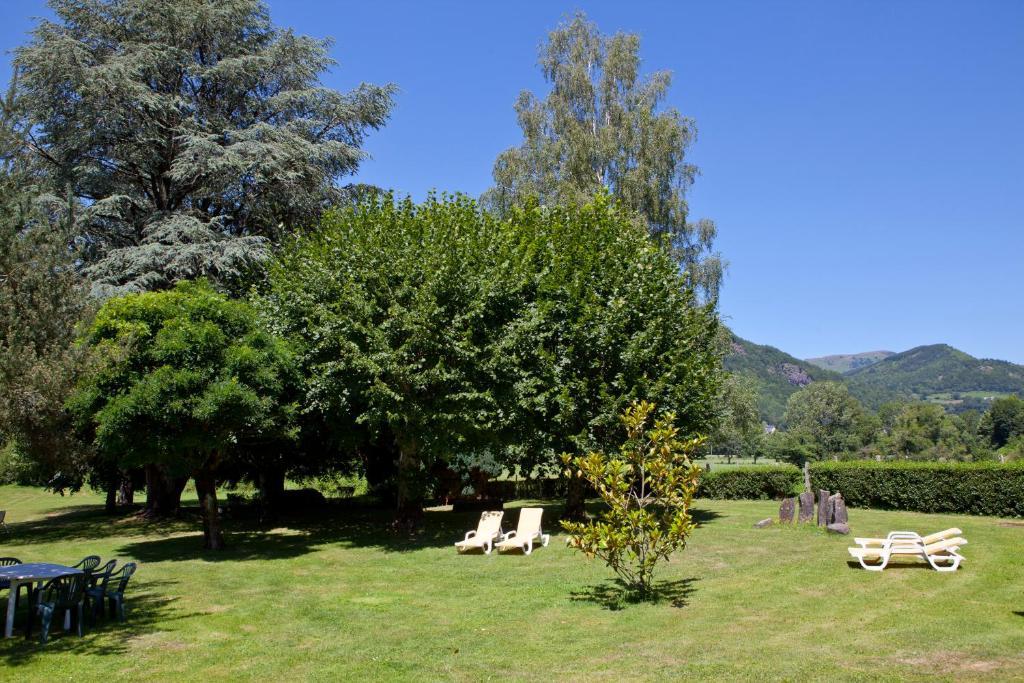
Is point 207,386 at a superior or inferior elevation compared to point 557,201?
inferior

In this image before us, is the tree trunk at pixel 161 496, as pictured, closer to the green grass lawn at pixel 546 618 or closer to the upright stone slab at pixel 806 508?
the green grass lawn at pixel 546 618

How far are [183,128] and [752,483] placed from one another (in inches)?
1007

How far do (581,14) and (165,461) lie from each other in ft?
95.0

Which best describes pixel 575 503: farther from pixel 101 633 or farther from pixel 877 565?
pixel 101 633

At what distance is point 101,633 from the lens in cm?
1005

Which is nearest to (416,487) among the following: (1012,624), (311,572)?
(311,572)

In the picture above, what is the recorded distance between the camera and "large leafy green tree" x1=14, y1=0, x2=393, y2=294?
23062 mm

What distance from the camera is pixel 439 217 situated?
20.4 m

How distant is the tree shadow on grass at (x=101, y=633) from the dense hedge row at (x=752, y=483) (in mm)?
21992

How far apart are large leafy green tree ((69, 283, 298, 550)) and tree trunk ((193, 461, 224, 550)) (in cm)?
4

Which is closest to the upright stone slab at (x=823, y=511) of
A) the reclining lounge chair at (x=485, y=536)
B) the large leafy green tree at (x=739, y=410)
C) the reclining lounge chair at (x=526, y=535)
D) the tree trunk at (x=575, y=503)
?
the tree trunk at (x=575, y=503)

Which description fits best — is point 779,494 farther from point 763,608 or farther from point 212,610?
point 212,610

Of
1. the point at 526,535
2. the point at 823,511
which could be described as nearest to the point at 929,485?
the point at 823,511

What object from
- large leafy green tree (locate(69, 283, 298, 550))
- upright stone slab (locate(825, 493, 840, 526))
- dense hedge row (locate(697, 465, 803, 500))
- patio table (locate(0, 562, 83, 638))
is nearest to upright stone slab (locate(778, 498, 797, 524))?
upright stone slab (locate(825, 493, 840, 526))
